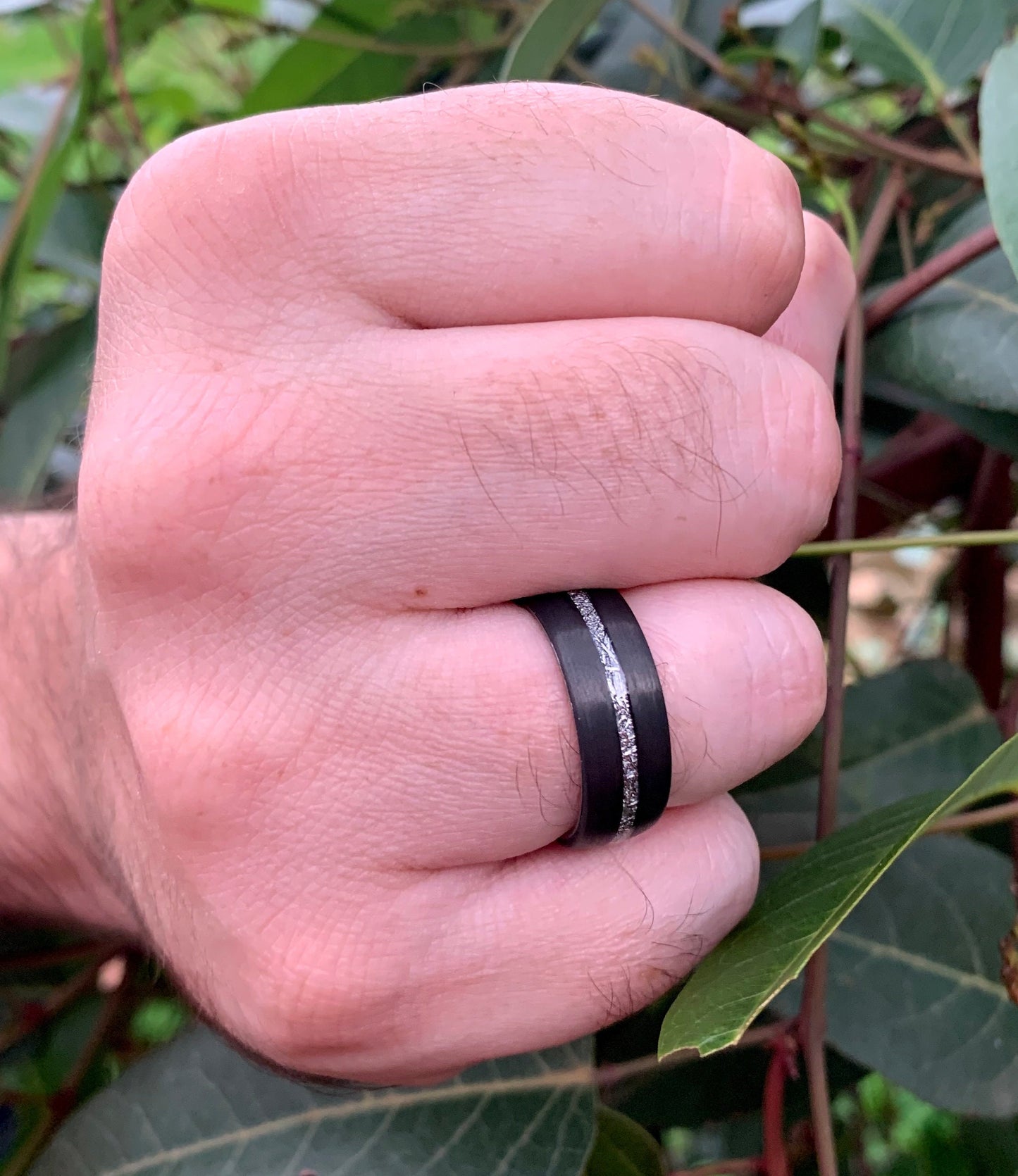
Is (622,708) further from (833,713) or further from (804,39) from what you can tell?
(804,39)

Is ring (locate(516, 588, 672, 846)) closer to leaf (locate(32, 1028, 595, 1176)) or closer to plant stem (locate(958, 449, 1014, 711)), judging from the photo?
leaf (locate(32, 1028, 595, 1176))

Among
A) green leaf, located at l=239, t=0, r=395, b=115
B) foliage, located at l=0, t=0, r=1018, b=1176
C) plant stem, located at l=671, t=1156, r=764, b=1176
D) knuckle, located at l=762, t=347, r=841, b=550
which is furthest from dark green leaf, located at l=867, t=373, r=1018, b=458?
green leaf, located at l=239, t=0, r=395, b=115

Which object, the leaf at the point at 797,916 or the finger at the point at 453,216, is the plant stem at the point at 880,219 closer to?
the finger at the point at 453,216

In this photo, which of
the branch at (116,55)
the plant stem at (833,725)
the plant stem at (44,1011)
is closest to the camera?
the plant stem at (833,725)

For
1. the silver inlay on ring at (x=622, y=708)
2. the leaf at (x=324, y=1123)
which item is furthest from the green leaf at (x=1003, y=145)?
the leaf at (x=324, y=1123)

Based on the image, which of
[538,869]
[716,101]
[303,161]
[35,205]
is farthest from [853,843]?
[35,205]
